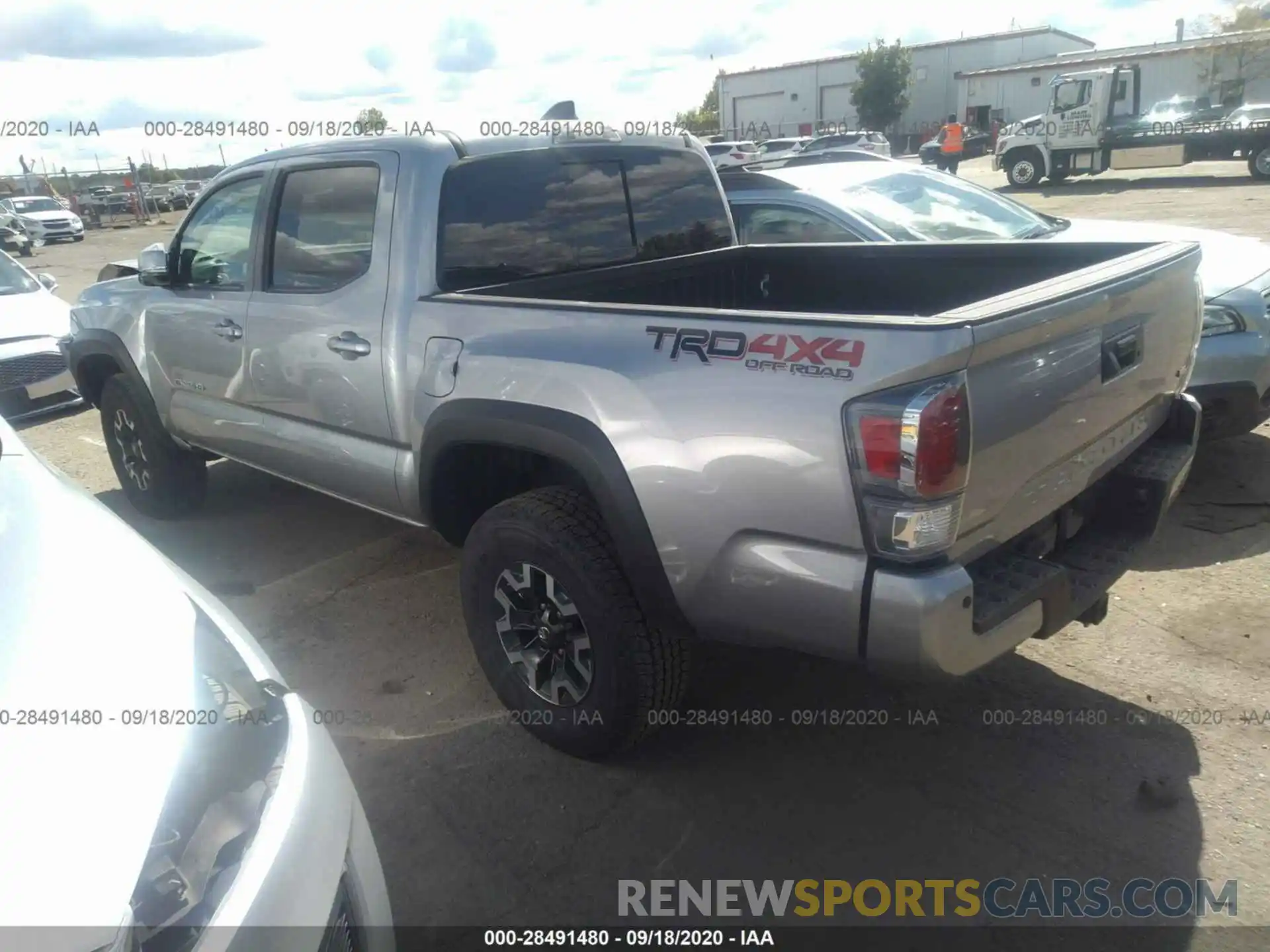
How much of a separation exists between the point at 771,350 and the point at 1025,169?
25.4 m

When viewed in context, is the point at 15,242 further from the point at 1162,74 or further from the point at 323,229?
the point at 1162,74

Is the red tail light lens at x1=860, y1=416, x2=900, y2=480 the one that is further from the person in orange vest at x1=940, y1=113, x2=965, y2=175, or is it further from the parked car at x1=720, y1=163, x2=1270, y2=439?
the person in orange vest at x1=940, y1=113, x2=965, y2=175

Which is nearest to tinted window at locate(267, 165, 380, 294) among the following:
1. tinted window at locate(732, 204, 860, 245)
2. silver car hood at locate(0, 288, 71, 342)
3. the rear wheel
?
tinted window at locate(732, 204, 860, 245)

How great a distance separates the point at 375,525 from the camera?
210 inches

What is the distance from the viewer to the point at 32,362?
784 centimetres

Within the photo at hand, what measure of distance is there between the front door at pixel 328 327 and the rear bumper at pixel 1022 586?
2.04 m

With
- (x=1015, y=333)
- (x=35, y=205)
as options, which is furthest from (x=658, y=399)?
(x=35, y=205)

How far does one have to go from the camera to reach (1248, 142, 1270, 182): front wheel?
21.1 meters

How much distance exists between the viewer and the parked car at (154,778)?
146 cm

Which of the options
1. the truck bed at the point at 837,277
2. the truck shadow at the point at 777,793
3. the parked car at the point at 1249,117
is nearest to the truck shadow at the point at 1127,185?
the parked car at the point at 1249,117

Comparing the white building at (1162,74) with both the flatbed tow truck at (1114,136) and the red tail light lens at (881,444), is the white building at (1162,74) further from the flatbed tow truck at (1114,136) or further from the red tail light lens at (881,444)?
the red tail light lens at (881,444)

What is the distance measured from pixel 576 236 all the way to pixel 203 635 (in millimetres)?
2250

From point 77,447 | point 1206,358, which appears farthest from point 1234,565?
point 77,447

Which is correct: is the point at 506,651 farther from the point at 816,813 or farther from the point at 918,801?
the point at 918,801
